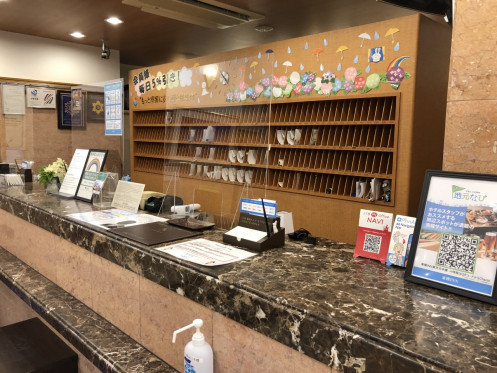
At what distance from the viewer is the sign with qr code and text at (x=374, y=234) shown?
128 cm

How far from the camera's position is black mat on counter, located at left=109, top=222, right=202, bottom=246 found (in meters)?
1.54

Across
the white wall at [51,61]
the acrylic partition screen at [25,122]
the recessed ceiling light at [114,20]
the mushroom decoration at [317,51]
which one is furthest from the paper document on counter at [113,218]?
the white wall at [51,61]

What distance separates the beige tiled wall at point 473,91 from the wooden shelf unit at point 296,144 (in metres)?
0.79

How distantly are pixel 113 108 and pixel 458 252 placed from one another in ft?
7.53

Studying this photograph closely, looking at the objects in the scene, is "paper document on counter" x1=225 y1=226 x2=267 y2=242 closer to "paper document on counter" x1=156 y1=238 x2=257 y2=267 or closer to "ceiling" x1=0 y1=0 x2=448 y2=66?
"paper document on counter" x1=156 y1=238 x2=257 y2=267

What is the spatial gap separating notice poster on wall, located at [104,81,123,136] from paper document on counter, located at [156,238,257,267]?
4.63 ft

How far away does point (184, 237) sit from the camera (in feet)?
5.26

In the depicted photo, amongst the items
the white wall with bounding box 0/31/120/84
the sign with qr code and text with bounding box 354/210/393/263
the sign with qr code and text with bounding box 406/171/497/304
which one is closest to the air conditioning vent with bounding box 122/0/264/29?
the white wall with bounding box 0/31/120/84

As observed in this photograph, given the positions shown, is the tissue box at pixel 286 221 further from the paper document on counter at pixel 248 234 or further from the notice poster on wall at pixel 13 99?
the notice poster on wall at pixel 13 99

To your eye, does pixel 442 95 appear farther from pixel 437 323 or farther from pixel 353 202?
pixel 437 323

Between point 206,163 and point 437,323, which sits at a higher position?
point 206,163

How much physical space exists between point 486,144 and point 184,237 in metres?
1.09

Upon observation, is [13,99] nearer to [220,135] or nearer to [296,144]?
[296,144]

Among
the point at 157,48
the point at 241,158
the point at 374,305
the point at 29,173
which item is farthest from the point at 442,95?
the point at 157,48
